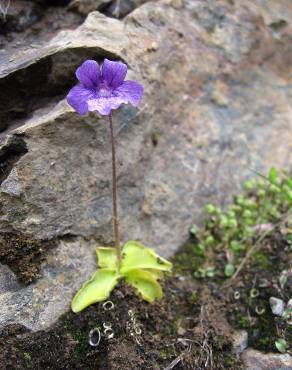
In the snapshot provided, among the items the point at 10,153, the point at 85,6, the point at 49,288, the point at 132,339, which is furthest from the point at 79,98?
the point at 132,339

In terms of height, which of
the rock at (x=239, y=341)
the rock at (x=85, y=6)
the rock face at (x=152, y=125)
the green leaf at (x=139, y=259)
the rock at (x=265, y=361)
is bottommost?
the rock at (x=239, y=341)

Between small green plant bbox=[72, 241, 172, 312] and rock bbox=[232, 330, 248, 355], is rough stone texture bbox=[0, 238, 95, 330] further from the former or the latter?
rock bbox=[232, 330, 248, 355]

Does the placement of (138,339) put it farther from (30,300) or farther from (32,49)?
(32,49)

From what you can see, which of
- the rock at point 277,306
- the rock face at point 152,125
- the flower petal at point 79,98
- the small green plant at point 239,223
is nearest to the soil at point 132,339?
the rock face at point 152,125

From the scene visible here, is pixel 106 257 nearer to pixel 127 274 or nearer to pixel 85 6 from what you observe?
pixel 127 274

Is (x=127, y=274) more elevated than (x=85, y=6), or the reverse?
(x=85, y=6)

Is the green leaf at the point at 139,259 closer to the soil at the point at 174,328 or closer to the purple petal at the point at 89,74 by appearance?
the soil at the point at 174,328

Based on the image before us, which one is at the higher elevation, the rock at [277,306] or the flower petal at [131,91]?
the flower petal at [131,91]
